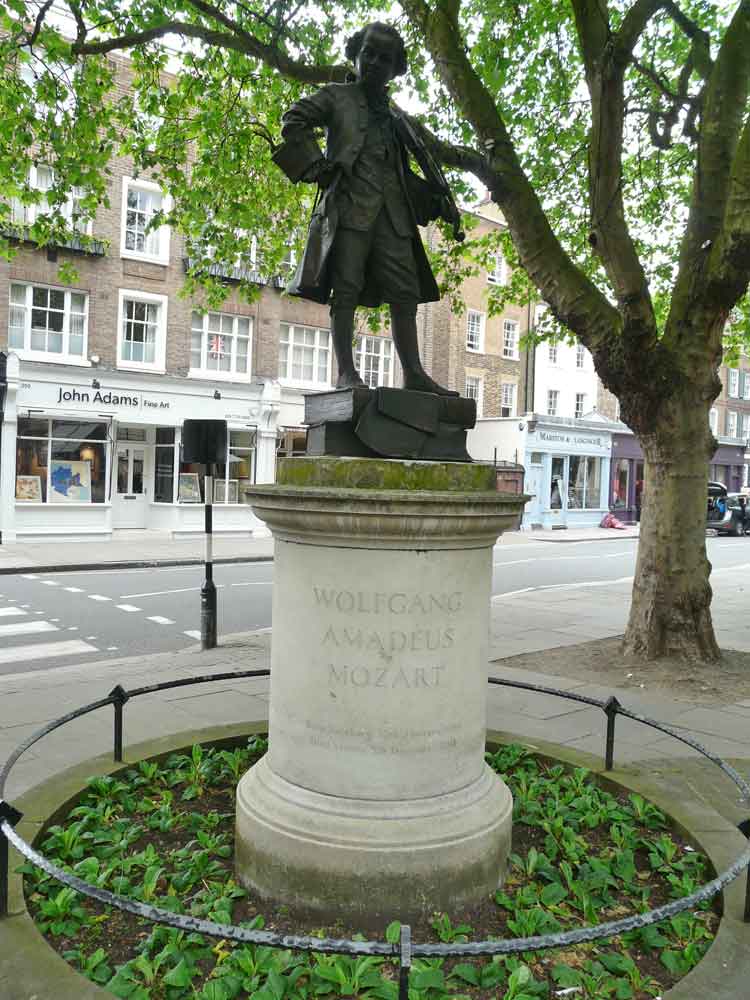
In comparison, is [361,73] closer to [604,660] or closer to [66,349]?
[604,660]

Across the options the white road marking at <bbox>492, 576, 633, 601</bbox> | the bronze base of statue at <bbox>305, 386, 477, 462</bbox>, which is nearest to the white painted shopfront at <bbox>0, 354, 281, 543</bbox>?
the white road marking at <bbox>492, 576, 633, 601</bbox>

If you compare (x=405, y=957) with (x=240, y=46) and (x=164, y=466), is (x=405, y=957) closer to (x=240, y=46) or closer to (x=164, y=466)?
(x=240, y=46)

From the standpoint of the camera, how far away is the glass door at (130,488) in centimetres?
2459

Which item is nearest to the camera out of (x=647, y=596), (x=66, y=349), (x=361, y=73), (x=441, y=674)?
(x=441, y=674)

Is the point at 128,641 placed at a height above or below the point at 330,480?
below

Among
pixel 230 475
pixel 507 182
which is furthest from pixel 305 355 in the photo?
pixel 507 182

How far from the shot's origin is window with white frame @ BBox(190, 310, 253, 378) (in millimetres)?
25391

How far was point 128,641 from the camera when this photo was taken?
32.5 ft

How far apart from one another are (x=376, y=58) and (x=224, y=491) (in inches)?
890

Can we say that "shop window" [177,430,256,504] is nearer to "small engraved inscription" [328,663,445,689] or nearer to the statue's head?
the statue's head

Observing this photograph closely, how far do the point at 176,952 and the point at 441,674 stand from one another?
149 centimetres

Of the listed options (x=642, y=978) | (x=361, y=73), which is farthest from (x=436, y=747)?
(x=361, y=73)

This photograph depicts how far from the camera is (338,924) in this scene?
3.30 meters

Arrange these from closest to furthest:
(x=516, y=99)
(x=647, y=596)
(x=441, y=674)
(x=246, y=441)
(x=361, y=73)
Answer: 1. (x=441, y=674)
2. (x=361, y=73)
3. (x=647, y=596)
4. (x=516, y=99)
5. (x=246, y=441)
